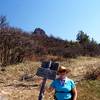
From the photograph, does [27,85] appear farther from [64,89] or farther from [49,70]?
[64,89]

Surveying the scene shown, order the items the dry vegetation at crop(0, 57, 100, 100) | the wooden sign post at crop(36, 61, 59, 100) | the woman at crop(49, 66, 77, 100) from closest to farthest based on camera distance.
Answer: the woman at crop(49, 66, 77, 100), the wooden sign post at crop(36, 61, 59, 100), the dry vegetation at crop(0, 57, 100, 100)

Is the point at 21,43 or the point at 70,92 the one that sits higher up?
the point at 21,43

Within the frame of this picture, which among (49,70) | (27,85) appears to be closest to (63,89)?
(49,70)

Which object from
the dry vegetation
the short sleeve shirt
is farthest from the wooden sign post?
the dry vegetation

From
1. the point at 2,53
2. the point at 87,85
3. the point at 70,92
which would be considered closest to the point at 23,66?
the point at 2,53

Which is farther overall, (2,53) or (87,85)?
(2,53)

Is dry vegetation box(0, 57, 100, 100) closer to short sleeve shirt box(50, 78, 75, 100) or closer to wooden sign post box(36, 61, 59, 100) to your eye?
wooden sign post box(36, 61, 59, 100)

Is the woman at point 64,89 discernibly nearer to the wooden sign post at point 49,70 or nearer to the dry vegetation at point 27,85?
the wooden sign post at point 49,70

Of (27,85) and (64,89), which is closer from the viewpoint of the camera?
(64,89)

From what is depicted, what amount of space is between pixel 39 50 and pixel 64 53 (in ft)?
8.52

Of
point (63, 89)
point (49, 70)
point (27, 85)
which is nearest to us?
point (63, 89)

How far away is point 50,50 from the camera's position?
3934 cm

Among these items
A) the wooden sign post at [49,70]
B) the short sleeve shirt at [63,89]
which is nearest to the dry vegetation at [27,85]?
the wooden sign post at [49,70]

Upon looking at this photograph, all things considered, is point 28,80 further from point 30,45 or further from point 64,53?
point 64,53
